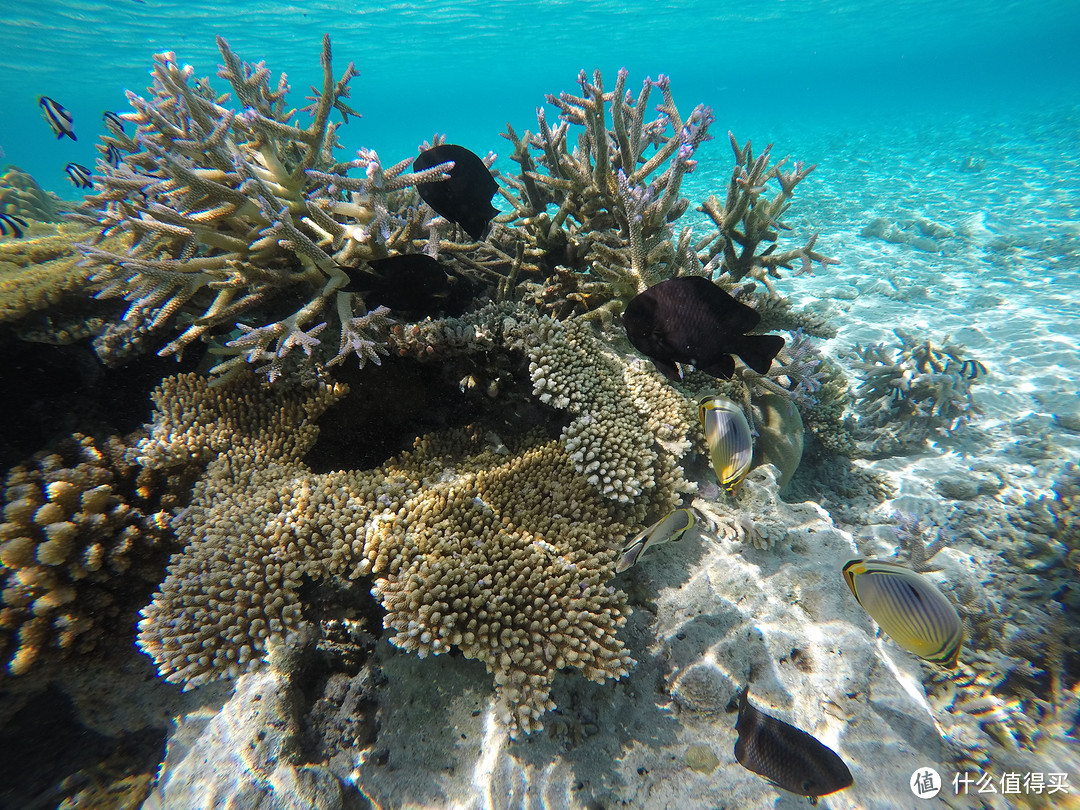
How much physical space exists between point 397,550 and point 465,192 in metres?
2.15

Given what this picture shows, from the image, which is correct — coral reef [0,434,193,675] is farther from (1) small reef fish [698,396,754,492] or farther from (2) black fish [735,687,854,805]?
(2) black fish [735,687,854,805]

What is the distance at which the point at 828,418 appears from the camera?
5055 millimetres

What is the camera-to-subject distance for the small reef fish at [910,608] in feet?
6.31

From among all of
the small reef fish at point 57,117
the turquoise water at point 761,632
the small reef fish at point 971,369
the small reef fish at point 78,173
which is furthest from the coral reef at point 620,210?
the small reef fish at point 57,117

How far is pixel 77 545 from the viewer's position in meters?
2.43

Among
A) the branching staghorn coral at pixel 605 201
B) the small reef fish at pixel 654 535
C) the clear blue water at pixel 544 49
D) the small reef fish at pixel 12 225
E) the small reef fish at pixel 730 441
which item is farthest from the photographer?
the clear blue water at pixel 544 49

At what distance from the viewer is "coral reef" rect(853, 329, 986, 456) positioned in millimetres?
6387

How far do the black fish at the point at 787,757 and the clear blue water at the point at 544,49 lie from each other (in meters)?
40.1

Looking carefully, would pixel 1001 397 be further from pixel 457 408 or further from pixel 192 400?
pixel 192 400

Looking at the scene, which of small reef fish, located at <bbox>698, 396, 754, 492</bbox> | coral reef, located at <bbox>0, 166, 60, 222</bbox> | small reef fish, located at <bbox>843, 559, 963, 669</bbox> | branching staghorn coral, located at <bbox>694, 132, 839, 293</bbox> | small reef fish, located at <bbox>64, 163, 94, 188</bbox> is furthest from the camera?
coral reef, located at <bbox>0, 166, 60, 222</bbox>

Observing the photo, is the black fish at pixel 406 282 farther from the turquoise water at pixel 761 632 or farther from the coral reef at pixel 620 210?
the coral reef at pixel 620 210

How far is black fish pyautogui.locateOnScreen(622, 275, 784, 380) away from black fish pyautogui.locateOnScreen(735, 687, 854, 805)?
162 centimetres

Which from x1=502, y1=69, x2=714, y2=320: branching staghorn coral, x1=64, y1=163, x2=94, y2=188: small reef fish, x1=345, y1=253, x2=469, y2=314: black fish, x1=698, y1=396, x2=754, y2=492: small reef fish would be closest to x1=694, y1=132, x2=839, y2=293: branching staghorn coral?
x1=502, y1=69, x2=714, y2=320: branching staghorn coral

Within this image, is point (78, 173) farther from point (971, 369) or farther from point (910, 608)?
point (971, 369)
